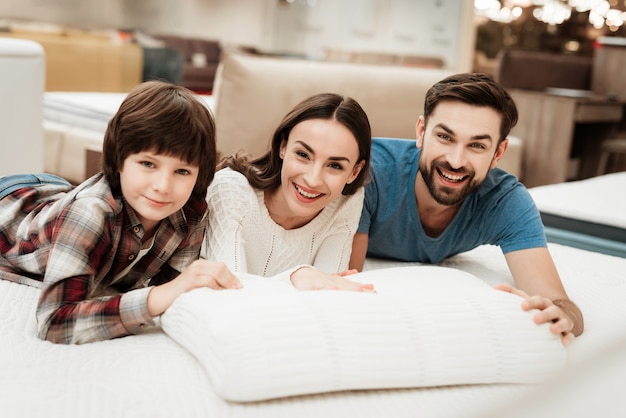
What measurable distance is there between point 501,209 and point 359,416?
790 millimetres

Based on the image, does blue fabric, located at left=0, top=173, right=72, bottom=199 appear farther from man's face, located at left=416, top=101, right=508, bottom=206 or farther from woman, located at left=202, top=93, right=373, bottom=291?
man's face, located at left=416, top=101, right=508, bottom=206

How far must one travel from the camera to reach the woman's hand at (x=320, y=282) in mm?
1138

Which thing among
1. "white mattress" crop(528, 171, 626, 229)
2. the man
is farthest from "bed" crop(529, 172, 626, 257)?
the man

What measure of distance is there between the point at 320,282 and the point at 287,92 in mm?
1554

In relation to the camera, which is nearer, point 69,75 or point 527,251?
Answer: point 527,251

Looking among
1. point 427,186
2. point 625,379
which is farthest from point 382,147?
point 625,379

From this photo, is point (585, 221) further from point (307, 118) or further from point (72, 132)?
point (72, 132)

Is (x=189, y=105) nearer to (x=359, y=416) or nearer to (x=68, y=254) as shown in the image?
(x=68, y=254)

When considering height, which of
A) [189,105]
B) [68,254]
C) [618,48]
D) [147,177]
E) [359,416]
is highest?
[618,48]

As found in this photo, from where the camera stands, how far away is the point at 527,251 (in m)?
1.50

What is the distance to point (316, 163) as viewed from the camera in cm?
134

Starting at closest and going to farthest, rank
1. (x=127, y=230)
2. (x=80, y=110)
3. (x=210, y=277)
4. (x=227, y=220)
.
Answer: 1. (x=210, y=277)
2. (x=127, y=230)
3. (x=227, y=220)
4. (x=80, y=110)

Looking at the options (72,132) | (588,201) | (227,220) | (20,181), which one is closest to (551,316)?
(227,220)

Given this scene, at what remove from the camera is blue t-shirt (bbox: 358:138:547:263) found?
1.54 meters
